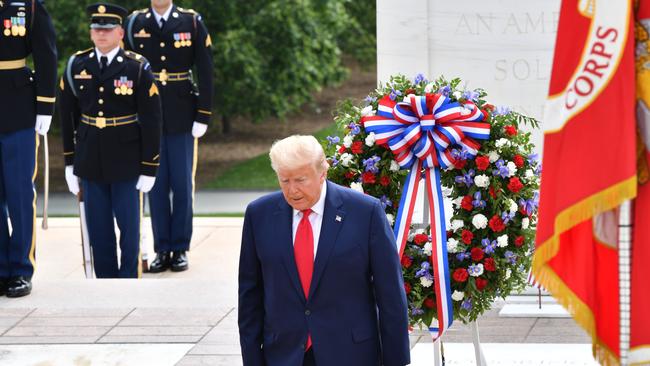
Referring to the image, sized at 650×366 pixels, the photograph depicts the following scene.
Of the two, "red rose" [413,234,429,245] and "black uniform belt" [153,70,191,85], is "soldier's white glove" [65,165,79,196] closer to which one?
"black uniform belt" [153,70,191,85]

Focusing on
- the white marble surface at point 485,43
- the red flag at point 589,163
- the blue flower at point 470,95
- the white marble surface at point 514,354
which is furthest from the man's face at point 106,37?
the red flag at point 589,163

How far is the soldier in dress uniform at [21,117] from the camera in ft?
29.1

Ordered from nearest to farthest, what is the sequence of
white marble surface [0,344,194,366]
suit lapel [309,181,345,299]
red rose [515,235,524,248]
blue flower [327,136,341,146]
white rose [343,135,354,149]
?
suit lapel [309,181,345,299], red rose [515,235,524,248], white rose [343,135,354,149], blue flower [327,136,341,146], white marble surface [0,344,194,366]

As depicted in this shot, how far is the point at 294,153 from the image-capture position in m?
5.00

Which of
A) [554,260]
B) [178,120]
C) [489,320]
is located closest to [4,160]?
[178,120]

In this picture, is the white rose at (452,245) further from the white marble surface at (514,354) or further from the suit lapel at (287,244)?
the suit lapel at (287,244)

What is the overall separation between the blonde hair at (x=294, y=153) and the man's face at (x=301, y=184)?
0.02m

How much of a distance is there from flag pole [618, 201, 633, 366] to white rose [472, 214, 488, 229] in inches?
58.2

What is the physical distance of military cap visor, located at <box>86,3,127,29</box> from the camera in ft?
29.6

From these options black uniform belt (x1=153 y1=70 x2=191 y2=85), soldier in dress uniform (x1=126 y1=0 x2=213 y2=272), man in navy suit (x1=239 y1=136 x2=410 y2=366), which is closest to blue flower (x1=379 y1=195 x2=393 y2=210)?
man in navy suit (x1=239 y1=136 x2=410 y2=366)

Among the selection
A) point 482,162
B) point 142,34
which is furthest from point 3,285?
point 482,162

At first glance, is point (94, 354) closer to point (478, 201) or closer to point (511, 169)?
point (478, 201)

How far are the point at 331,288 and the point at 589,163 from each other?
3.51 feet

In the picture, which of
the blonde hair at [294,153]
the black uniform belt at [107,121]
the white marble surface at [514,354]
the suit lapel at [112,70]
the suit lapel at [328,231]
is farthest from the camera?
the black uniform belt at [107,121]
